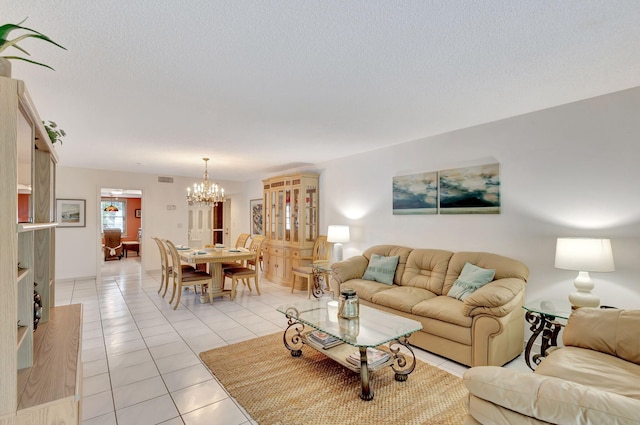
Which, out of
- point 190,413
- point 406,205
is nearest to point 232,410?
point 190,413

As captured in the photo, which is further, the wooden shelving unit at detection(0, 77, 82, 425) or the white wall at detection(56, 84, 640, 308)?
the white wall at detection(56, 84, 640, 308)

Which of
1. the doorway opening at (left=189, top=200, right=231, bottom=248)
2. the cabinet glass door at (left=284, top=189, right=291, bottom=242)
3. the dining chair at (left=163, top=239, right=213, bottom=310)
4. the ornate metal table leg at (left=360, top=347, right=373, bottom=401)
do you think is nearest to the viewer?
the ornate metal table leg at (left=360, top=347, right=373, bottom=401)

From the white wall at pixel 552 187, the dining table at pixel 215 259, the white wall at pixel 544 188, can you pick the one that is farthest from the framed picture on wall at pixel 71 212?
the white wall at pixel 552 187

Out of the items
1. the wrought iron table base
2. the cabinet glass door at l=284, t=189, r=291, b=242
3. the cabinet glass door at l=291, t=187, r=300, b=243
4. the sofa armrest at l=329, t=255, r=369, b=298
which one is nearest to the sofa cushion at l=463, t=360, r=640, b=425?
the wrought iron table base

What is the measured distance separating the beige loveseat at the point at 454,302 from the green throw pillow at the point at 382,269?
3.1 inches

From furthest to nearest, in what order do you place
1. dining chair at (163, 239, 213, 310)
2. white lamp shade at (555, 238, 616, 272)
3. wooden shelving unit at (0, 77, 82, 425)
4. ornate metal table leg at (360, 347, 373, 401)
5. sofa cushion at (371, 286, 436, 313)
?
dining chair at (163, 239, 213, 310), sofa cushion at (371, 286, 436, 313), white lamp shade at (555, 238, 616, 272), ornate metal table leg at (360, 347, 373, 401), wooden shelving unit at (0, 77, 82, 425)

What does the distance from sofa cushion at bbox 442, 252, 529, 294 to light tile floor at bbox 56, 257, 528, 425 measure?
801 millimetres

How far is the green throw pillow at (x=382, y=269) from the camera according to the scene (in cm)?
408

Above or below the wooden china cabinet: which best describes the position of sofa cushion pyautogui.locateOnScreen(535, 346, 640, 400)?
below

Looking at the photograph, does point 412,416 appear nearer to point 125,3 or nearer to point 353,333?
point 353,333

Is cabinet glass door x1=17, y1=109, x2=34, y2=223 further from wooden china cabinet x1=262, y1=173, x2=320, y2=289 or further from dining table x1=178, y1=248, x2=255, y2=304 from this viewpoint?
wooden china cabinet x1=262, y1=173, x2=320, y2=289

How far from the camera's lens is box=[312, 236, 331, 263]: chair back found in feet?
18.5

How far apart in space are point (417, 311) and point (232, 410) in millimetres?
1894

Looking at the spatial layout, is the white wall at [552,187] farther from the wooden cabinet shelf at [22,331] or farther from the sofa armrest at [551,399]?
the wooden cabinet shelf at [22,331]
